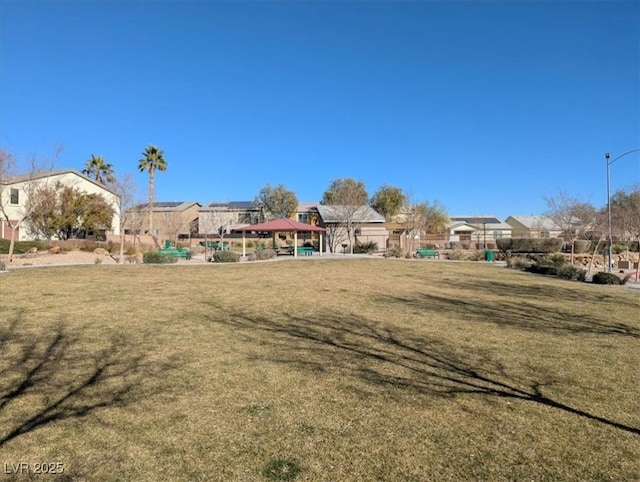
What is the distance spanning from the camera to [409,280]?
1616cm

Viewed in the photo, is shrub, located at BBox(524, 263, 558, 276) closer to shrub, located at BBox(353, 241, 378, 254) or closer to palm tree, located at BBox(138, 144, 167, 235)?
shrub, located at BBox(353, 241, 378, 254)

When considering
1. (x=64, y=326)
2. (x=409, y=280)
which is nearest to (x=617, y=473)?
(x=64, y=326)

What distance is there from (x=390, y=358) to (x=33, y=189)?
33793mm

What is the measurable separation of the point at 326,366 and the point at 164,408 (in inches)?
80.9

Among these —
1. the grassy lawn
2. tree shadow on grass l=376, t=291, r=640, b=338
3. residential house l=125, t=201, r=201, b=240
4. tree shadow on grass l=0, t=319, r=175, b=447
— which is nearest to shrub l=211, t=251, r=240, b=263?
tree shadow on grass l=376, t=291, r=640, b=338

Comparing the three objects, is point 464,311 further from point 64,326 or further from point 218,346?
point 64,326

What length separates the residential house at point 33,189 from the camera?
99.4ft

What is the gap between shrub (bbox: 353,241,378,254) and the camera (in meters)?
39.2

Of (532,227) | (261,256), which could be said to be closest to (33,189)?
(261,256)

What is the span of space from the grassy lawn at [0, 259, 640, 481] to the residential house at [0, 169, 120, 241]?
2653 centimetres

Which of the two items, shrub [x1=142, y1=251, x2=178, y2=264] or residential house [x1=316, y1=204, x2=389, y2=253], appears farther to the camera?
residential house [x1=316, y1=204, x2=389, y2=253]

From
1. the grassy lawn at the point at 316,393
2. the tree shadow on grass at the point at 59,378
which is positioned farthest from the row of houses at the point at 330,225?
the tree shadow on grass at the point at 59,378

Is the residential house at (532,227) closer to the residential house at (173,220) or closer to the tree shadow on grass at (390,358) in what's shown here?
the residential house at (173,220)

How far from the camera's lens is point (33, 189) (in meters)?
30.4
